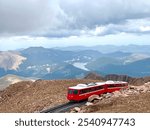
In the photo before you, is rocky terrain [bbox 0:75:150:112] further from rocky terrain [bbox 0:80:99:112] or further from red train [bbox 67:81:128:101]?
red train [bbox 67:81:128:101]

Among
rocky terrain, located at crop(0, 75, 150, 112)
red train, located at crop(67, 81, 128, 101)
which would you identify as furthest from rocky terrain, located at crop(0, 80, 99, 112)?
red train, located at crop(67, 81, 128, 101)

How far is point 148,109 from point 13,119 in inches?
721

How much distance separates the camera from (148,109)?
36938 mm

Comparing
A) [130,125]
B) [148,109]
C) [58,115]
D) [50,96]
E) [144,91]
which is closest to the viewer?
[130,125]

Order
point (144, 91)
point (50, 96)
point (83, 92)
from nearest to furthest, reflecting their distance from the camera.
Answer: point (144, 91), point (83, 92), point (50, 96)

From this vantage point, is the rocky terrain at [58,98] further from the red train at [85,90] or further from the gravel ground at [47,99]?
the red train at [85,90]

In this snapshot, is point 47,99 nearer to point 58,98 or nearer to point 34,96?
point 58,98

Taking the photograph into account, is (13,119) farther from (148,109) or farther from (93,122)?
(148,109)

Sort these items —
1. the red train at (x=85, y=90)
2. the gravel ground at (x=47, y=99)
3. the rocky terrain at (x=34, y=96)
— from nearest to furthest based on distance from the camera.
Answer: the gravel ground at (x=47, y=99) → the red train at (x=85, y=90) → the rocky terrain at (x=34, y=96)

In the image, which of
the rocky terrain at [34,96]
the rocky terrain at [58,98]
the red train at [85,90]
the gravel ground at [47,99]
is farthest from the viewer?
the rocky terrain at [34,96]

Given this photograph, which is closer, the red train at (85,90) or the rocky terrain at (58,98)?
the rocky terrain at (58,98)

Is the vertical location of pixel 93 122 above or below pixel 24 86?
above

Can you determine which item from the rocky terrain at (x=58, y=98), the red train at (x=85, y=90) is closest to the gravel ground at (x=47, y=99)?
the rocky terrain at (x=58, y=98)

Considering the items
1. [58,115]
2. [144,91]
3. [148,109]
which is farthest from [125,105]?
[58,115]
